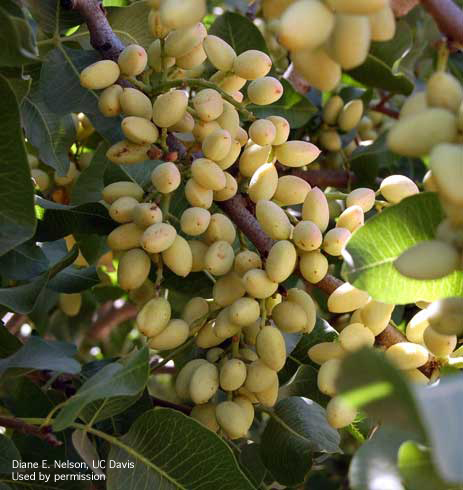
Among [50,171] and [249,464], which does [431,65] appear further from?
[249,464]

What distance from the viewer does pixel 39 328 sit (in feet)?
4.82

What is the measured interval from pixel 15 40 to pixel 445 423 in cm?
53

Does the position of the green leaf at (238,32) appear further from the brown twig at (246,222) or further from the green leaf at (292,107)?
the brown twig at (246,222)

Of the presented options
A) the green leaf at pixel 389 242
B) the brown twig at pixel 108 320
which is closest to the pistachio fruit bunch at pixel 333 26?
the green leaf at pixel 389 242

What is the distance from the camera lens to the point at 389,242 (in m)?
0.80

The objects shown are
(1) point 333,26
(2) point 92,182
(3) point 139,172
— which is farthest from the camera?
(2) point 92,182

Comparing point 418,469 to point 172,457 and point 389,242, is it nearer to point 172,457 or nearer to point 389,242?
point 389,242

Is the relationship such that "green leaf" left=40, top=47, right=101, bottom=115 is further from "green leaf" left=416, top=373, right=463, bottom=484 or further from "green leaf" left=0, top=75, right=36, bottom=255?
"green leaf" left=416, top=373, right=463, bottom=484

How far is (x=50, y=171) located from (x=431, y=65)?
82 cm

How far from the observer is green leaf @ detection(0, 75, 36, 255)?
0.85 m

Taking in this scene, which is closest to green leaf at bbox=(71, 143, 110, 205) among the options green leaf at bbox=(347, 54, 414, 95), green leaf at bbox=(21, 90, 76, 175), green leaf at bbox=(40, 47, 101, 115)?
green leaf at bbox=(21, 90, 76, 175)

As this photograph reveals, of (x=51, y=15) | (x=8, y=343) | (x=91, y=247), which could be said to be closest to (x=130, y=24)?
(x=51, y=15)

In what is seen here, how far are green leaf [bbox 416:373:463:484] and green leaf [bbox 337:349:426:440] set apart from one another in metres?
0.01

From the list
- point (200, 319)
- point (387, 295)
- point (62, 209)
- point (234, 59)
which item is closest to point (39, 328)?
point (62, 209)
